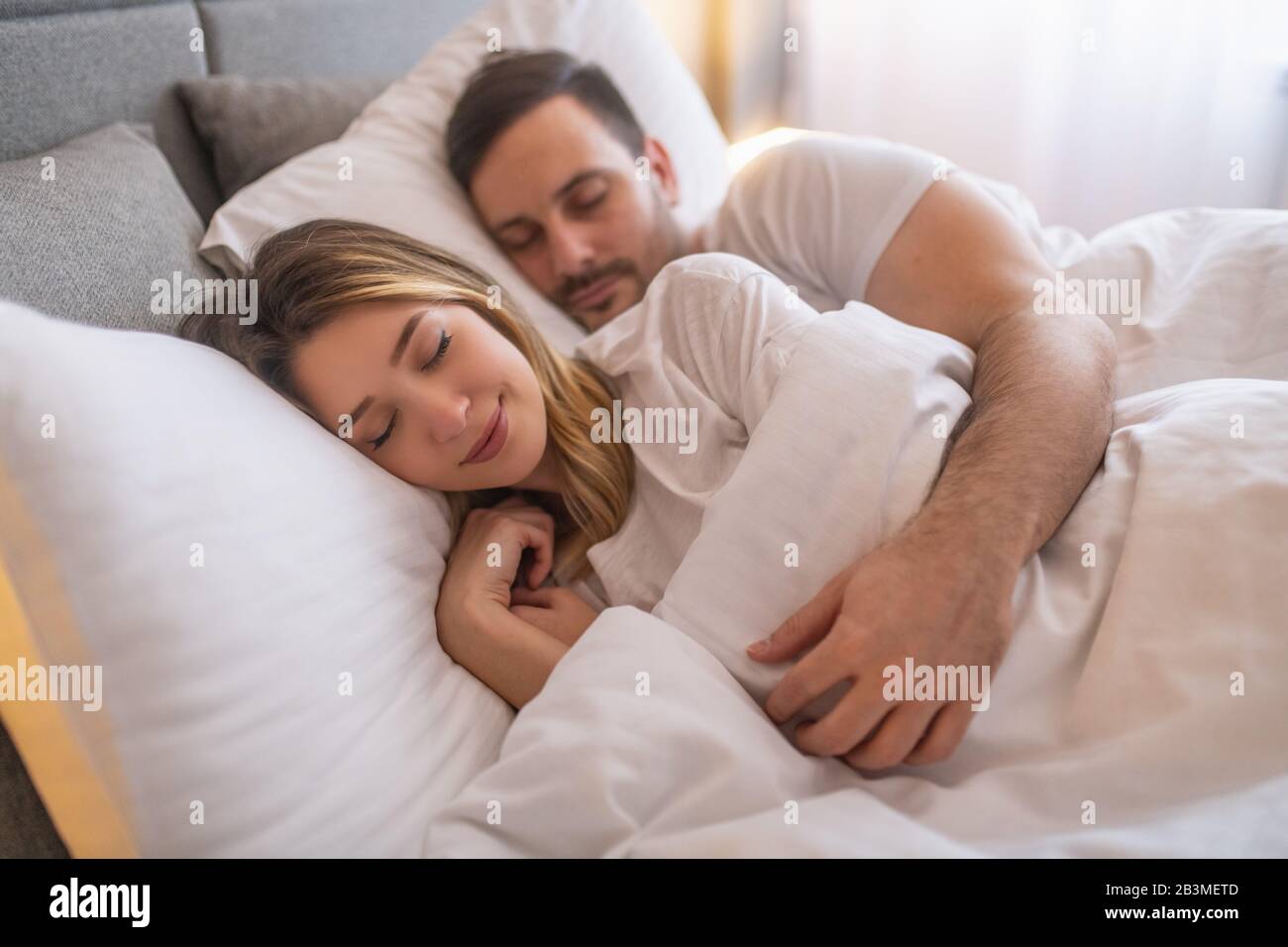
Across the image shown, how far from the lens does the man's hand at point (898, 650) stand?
705 millimetres

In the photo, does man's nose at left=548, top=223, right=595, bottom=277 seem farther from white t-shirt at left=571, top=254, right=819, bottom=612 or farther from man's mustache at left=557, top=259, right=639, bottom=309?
white t-shirt at left=571, top=254, right=819, bottom=612

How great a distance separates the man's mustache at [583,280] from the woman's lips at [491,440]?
0.45 m

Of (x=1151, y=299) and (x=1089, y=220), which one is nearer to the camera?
(x=1151, y=299)

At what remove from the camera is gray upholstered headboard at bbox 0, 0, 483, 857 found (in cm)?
97

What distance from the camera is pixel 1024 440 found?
84 cm

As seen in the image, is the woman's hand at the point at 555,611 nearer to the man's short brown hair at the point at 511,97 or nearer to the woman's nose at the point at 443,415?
the woman's nose at the point at 443,415

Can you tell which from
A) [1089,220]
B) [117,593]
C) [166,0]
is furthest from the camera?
[1089,220]

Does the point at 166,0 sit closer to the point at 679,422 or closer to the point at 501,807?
the point at 679,422

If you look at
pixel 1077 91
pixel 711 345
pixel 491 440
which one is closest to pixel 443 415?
pixel 491 440

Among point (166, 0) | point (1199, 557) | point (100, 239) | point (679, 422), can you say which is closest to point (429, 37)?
point (166, 0)

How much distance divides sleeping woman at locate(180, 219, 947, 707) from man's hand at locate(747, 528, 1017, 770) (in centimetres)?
24

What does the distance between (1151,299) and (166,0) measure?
1.35m

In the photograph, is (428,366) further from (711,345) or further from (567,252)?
(567,252)

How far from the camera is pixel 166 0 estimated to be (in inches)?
49.1
